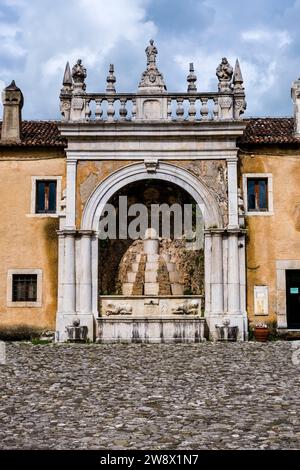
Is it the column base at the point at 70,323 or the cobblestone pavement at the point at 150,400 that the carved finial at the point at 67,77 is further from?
the cobblestone pavement at the point at 150,400

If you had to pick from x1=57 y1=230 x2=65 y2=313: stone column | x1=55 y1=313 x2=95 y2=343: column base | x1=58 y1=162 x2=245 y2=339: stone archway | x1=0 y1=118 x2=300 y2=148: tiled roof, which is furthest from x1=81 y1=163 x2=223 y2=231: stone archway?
x1=55 y1=313 x2=95 y2=343: column base

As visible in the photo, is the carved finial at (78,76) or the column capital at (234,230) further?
the carved finial at (78,76)

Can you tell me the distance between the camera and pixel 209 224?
790 inches

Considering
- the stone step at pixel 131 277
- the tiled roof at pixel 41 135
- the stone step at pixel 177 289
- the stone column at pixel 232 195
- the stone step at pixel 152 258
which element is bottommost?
the stone step at pixel 177 289

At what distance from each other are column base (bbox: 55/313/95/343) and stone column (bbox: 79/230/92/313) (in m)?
0.21

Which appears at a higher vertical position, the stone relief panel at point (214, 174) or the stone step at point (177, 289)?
the stone relief panel at point (214, 174)

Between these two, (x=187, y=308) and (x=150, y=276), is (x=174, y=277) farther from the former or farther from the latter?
(x=187, y=308)

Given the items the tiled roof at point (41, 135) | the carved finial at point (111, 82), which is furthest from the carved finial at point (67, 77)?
the tiled roof at point (41, 135)

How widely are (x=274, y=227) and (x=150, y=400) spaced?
11.3 m

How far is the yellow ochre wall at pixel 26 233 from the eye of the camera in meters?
20.2

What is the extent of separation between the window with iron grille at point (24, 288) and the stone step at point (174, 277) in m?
4.34

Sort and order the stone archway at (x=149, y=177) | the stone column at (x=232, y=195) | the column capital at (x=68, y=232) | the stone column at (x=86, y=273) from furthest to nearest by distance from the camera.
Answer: the stone archway at (x=149, y=177) → the stone column at (x=232, y=195) → the column capital at (x=68, y=232) → the stone column at (x=86, y=273)
